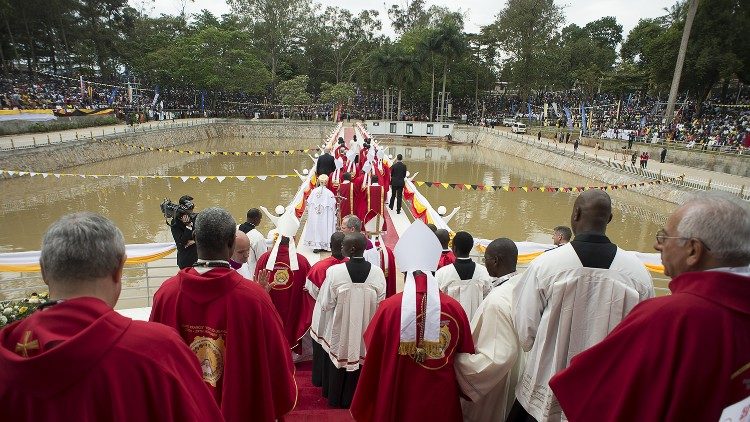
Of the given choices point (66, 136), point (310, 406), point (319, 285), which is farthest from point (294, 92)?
point (310, 406)

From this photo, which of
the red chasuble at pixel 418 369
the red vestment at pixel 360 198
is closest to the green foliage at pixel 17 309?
the red chasuble at pixel 418 369

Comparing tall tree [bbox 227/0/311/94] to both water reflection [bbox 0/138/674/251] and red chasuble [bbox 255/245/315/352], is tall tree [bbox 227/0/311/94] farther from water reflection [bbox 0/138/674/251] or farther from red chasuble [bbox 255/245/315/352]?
red chasuble [bbox 255/245/315/352]

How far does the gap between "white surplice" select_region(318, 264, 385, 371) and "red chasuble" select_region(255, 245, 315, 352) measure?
0.78 metres

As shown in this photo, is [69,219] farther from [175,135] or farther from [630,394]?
[175,135]

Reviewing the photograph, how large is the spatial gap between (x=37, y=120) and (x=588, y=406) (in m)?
30.4

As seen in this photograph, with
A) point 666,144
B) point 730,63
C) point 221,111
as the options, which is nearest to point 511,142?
point 666,144

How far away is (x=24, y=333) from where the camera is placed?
1.22 meters

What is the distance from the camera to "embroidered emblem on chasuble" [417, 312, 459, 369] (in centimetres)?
261

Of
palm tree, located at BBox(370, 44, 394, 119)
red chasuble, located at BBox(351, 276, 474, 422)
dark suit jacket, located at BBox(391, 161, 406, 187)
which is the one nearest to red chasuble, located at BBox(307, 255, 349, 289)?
red chasuble, located at BBox(351, 276, 474, 422)

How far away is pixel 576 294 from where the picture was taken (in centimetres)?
248

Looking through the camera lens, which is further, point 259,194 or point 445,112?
point 445,112

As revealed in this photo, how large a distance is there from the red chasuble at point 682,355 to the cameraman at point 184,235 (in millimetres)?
3252

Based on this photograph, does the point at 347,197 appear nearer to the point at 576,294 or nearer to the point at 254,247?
the point at 254,247

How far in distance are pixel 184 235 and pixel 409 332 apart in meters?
2.33
